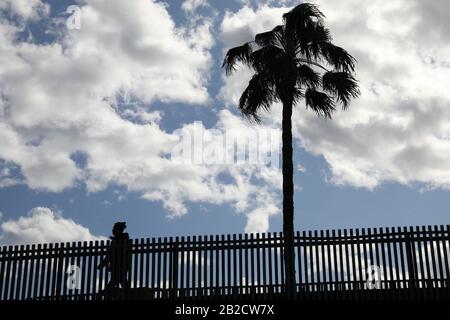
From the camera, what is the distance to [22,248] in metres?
17.2

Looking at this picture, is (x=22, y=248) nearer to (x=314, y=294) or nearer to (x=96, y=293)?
(x=96, y=293)

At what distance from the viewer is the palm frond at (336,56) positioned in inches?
822

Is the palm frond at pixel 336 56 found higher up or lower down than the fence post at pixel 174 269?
higher up

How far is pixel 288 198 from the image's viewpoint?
18.6 m

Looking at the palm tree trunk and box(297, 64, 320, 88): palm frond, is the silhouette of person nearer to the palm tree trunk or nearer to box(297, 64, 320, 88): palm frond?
the palm tree trunk

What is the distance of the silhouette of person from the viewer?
53.9 feet

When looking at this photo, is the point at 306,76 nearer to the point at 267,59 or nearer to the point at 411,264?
the point at 267,59

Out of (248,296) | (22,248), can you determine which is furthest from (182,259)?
(22,248)

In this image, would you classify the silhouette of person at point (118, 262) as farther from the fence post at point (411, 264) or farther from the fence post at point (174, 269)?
the fence post at point (411, 264)

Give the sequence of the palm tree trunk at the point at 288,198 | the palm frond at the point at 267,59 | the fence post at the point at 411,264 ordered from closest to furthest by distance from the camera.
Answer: the fence post at the point at 411,264, the palm tree trunk at the point at 288,198, the palm frond at the point at 267,59

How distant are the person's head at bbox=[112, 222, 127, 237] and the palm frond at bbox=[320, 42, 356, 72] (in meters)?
8.72

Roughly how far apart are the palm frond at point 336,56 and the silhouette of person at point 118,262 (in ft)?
30.1

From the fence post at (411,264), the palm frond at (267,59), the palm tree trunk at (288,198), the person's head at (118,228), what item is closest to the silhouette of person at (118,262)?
the person's head at (118,228)
